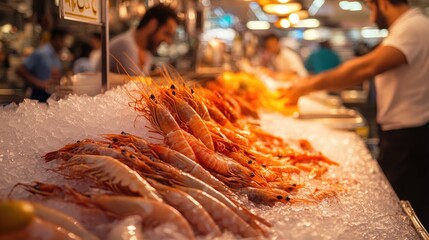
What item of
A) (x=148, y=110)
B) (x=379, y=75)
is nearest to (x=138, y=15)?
(x=379, y=75)

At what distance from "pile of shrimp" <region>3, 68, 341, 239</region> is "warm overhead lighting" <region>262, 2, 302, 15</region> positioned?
4276 millimetres

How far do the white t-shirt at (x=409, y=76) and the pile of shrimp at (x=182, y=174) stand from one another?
1.76 meters

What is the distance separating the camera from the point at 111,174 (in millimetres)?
1675

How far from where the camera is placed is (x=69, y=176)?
5.76 feet

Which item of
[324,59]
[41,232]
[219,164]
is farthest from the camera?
[324,59]

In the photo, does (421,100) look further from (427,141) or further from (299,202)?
(299,202)

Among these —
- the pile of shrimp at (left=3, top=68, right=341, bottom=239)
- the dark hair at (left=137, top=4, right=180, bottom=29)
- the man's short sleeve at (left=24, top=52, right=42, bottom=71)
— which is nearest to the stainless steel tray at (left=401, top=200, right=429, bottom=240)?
the pile of shrimp at (left=3, top=68, right=341, bottom=239)

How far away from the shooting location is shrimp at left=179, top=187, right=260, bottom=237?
159 cm

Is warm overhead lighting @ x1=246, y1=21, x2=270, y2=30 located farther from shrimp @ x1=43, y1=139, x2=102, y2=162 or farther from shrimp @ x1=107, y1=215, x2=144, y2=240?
shrimp @ x1=107, y1=215, x2=144, y2=240

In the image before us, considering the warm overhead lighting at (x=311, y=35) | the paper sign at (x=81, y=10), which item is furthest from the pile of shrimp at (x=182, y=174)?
the warm overhead lighting at (x=311, y=35)

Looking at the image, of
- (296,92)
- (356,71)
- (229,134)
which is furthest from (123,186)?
(296,92)

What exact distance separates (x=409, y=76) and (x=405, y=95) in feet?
0.54

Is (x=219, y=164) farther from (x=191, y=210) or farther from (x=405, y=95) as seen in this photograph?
(x=405, y=95)

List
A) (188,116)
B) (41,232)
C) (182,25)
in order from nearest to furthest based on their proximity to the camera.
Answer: (41,232) < (188,116) < (182,25)
